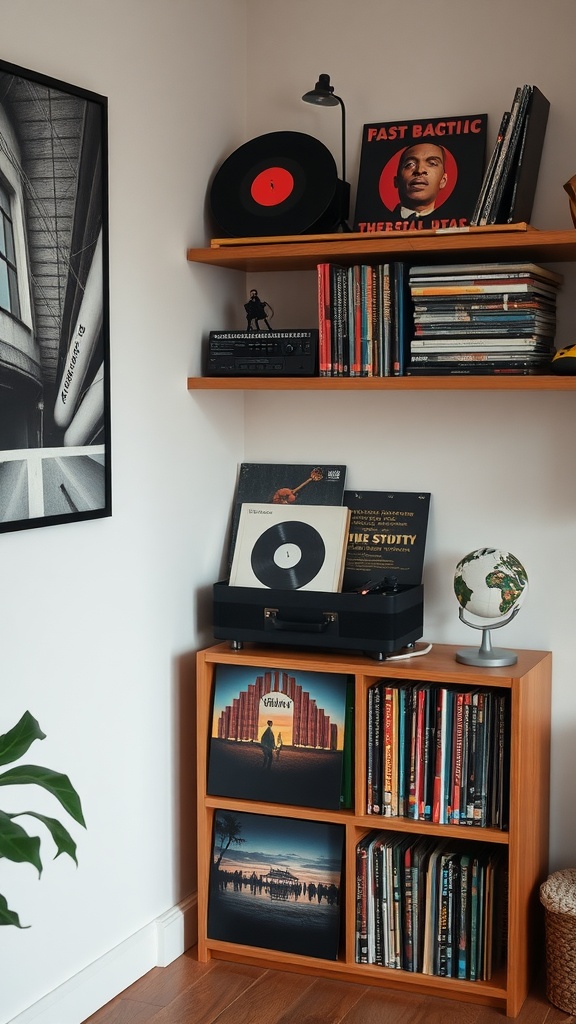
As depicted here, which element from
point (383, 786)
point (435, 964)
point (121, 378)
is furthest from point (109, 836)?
→ point (121, 378)

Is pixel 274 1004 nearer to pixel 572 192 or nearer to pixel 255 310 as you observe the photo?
pixel 255 310

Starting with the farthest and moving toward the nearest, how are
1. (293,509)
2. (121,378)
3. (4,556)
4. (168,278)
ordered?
(293,509) → (168,278) → (121,378) → (4,556)

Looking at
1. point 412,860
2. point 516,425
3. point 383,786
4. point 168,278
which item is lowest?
point 412,860

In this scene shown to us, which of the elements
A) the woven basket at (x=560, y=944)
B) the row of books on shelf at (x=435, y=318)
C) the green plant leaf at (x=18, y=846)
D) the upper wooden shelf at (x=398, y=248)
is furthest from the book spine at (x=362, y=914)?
the upper wooden shelf at (x=398, y=248)

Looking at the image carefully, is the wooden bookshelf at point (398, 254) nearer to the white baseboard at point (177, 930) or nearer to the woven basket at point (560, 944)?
the woven basket at point (560, 944)

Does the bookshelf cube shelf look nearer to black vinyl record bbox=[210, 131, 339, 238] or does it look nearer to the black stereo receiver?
the black stereo receiver

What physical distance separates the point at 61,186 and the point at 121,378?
0.44m

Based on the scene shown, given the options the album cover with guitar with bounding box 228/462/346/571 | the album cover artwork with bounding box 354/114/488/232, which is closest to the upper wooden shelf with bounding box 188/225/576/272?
the album cover artwork with bounding box 354/114/488/232

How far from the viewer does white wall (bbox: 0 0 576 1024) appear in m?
2.32

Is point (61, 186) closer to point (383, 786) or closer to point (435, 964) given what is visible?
point (383, 786)

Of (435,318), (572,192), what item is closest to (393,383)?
(435,318)

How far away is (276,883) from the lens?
2.67m

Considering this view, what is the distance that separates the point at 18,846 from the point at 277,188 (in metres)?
1.78

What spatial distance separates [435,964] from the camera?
2543 mm
